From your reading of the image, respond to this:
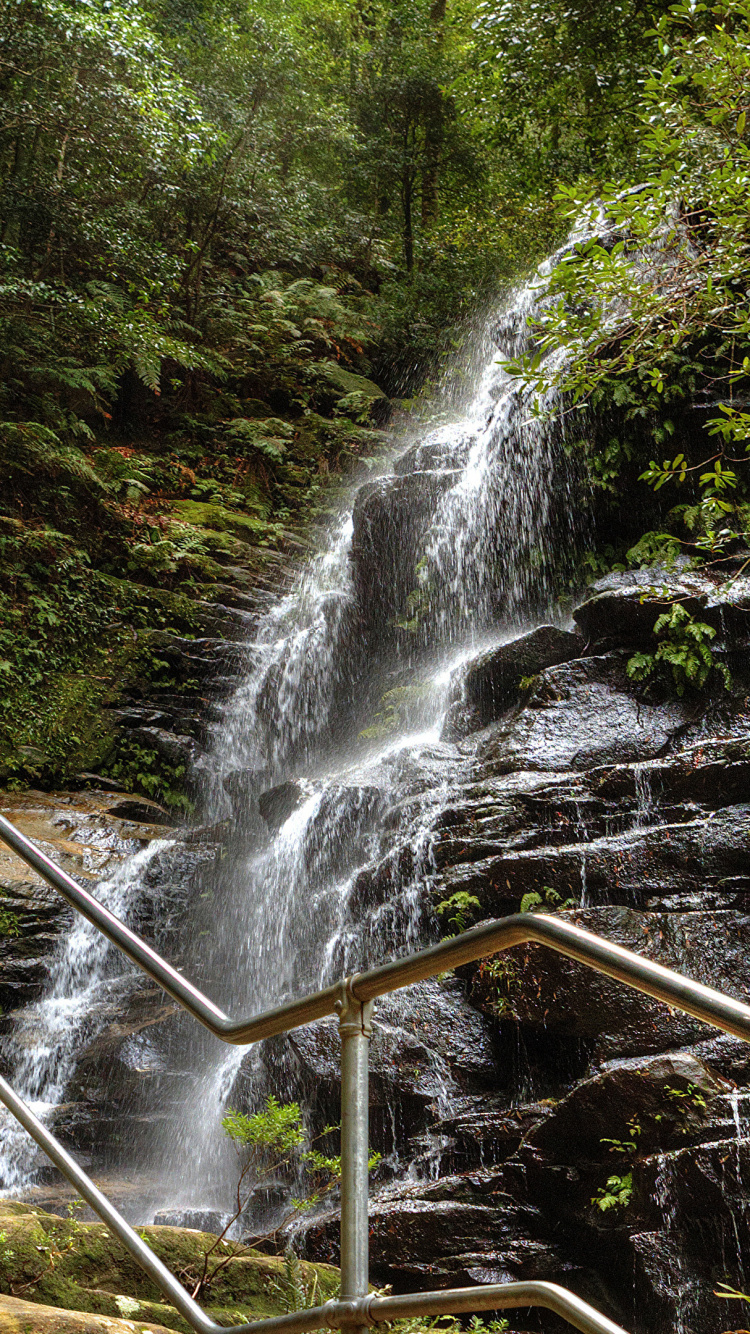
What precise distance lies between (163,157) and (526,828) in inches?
411

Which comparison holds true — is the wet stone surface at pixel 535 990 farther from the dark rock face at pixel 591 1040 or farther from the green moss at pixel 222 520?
the green moss at pixel 222 520

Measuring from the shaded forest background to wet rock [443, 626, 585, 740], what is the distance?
446 centimetres

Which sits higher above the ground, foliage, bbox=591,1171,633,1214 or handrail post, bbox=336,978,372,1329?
handrail post, bbox=336,978,372,1329

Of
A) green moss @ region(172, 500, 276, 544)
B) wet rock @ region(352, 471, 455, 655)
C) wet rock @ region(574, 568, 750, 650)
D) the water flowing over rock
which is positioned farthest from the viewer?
green moss @ region(172, 500, 276, 544)

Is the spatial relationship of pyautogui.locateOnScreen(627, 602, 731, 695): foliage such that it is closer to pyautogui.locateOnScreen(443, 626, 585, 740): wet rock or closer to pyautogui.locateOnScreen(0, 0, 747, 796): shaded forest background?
pyautogui.locateOnScreen(443, 626, 585, 740): wet rock

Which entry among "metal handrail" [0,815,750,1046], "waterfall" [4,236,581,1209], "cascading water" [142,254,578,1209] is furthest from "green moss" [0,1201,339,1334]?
"waterfall" [4,236,581,1209]

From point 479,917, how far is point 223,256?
52.5ft

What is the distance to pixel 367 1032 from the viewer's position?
4.48 feet

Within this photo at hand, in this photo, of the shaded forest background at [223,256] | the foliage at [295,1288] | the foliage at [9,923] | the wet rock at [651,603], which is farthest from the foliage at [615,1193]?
the shaded forest background at [223,256]

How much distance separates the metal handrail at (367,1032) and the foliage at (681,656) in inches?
256

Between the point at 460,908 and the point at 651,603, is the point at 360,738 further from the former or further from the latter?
the point at 460,908

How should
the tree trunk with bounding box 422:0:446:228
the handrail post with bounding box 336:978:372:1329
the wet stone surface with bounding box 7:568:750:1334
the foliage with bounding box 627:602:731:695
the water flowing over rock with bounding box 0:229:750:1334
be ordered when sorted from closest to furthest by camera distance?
A: the handrail post with bounding box 336:978:372:1329 → the wet stone surface with bounding box 7:568:750:1334 → the water flowing over rock with bounding box 0:229:750:1334 → the foliage with bounding box 627:602:731:695 → the tree trunk with bounding box 422:0:446:228

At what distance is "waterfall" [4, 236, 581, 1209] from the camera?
22.8ft

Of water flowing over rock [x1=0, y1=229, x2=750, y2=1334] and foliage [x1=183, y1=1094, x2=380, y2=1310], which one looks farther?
water flowing over rock [x1=0, y1=229, x2=750, y2=1334]
